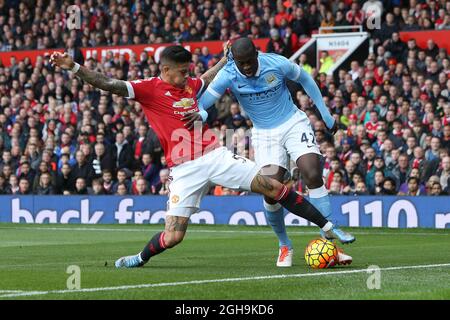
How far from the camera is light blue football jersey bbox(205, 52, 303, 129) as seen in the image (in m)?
12.0

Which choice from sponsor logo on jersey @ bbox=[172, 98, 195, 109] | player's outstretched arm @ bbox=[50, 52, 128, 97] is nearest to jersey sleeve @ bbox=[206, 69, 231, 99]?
sponsor logo on jersey @ bbox=[172, 98, 195, 109]

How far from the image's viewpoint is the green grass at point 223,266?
889 centimetres

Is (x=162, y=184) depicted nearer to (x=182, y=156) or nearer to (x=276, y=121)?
(x=276, y=121)

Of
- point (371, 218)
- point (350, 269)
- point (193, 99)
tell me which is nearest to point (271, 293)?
point (350, 269)

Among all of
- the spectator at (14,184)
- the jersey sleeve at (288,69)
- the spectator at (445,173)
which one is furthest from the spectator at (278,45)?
the jersey sleeve at (288,69)

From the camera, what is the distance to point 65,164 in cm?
2483

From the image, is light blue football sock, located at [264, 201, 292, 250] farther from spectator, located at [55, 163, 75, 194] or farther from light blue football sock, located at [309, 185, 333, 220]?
spectator, located at [55, 163, 75, 194]

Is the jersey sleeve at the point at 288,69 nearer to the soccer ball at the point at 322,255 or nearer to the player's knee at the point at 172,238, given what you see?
the soccer ball at the point at 322,255

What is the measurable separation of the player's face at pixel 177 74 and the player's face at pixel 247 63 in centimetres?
69

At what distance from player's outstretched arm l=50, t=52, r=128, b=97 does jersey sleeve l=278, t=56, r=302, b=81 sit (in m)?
1.99

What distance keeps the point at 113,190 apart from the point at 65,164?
157cm

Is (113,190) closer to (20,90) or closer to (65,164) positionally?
(65,164)

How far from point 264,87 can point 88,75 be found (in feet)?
7.48

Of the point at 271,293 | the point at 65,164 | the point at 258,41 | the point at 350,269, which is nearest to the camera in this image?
the point at 271,293
